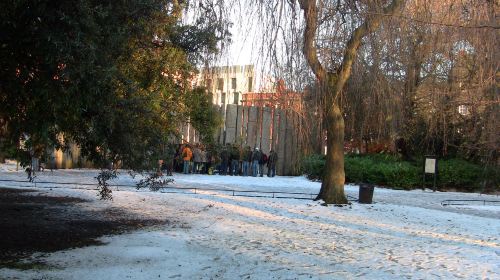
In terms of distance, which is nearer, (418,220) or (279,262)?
(279,262)

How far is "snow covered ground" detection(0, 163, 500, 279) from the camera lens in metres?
7.27

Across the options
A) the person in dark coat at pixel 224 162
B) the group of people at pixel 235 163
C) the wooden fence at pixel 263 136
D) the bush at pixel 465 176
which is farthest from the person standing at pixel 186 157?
the bush at pixel 465 176

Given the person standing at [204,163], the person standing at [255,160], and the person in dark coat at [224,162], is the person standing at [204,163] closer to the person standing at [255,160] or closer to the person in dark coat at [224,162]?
the person in dark coat at [224,162]

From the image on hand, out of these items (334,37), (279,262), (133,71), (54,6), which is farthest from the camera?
(334,37)

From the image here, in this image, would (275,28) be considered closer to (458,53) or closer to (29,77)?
(29,77)

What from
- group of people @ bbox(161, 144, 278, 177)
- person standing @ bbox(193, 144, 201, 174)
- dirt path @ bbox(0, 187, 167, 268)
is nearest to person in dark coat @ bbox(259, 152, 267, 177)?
group of people @ bbox(161, 144, 278, 177)

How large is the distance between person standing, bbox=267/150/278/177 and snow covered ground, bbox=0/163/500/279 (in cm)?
1202

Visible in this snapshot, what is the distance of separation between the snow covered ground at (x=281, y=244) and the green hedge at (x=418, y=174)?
319 inches

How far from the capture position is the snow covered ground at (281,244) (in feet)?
23.9

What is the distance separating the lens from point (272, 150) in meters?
28.6

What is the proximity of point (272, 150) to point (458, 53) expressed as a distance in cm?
1350

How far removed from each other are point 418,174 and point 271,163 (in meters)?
7.62

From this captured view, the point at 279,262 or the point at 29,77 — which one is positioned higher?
the point at 29,77

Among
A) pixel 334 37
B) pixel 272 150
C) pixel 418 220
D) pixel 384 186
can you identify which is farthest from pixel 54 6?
pixel 272 150
